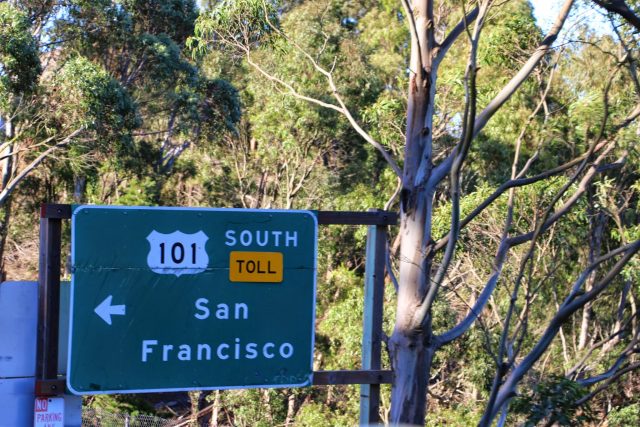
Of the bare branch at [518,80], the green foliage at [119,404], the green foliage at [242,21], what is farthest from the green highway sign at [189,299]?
the green foliage at [119,404]

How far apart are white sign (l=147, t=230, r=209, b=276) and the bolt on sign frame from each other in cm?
49

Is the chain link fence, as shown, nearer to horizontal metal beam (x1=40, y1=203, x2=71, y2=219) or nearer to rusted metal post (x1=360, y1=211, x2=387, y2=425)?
rusted metal post (x1=360, y1=211, x2=387, y2=425)

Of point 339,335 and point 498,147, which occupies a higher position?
point 498,147

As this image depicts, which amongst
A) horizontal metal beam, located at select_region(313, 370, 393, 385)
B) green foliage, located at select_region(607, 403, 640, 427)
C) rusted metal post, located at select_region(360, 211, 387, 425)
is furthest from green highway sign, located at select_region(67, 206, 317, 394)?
green foliage, located at select_region(607, 403, 640, 427)

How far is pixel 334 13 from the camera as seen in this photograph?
21328mm

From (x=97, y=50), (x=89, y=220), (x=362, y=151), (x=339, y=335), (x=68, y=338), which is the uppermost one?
(x=97, y=50)

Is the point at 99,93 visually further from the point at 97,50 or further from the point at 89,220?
the point at 89,220

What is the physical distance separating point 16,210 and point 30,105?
4553 mm

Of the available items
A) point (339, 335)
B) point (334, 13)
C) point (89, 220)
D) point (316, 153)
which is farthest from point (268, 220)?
point (334, 13)

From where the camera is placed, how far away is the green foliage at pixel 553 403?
5078 mm

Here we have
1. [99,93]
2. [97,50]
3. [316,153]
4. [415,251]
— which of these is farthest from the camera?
[316,153]

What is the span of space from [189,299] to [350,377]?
110 centimetres

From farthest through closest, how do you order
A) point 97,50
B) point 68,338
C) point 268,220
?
point 97,50
point 268,220
point 68,338

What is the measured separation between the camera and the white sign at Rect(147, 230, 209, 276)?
15.0 feet
